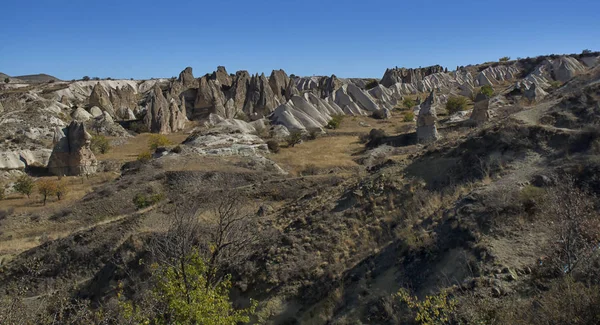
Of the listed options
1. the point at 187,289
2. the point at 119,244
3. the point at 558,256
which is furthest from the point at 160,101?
the point at 558,256

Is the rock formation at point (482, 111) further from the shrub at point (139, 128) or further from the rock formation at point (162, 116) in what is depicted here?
the shrub at point (139, 128)

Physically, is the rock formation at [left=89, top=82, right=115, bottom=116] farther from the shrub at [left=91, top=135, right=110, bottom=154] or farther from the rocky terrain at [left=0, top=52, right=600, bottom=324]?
the rocky terrain at [left=0, top=52, right=600, bottom=324]

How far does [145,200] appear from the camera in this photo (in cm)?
1894

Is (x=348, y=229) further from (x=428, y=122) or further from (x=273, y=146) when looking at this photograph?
(x=273, y=146)

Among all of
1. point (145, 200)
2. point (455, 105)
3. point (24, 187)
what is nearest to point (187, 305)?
point (145, 200)

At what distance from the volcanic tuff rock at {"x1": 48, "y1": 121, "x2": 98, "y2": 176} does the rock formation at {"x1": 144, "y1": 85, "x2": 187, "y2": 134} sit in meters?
14.0

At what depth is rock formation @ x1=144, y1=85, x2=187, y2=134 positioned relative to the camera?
135ft

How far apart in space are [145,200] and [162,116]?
24208 mm

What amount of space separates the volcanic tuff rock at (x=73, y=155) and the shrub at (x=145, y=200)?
9527 mm

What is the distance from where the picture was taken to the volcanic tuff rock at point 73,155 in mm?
26422

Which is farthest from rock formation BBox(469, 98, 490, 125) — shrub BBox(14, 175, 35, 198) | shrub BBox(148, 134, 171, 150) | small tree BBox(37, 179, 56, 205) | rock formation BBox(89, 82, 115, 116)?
rock formation BBox(89, 82, 115, 116)

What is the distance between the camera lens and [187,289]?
739 centimetres

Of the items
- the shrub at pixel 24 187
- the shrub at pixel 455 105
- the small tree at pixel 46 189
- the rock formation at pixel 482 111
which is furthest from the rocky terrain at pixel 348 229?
the shrub at pixel 455 105

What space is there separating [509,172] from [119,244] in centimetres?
1115
